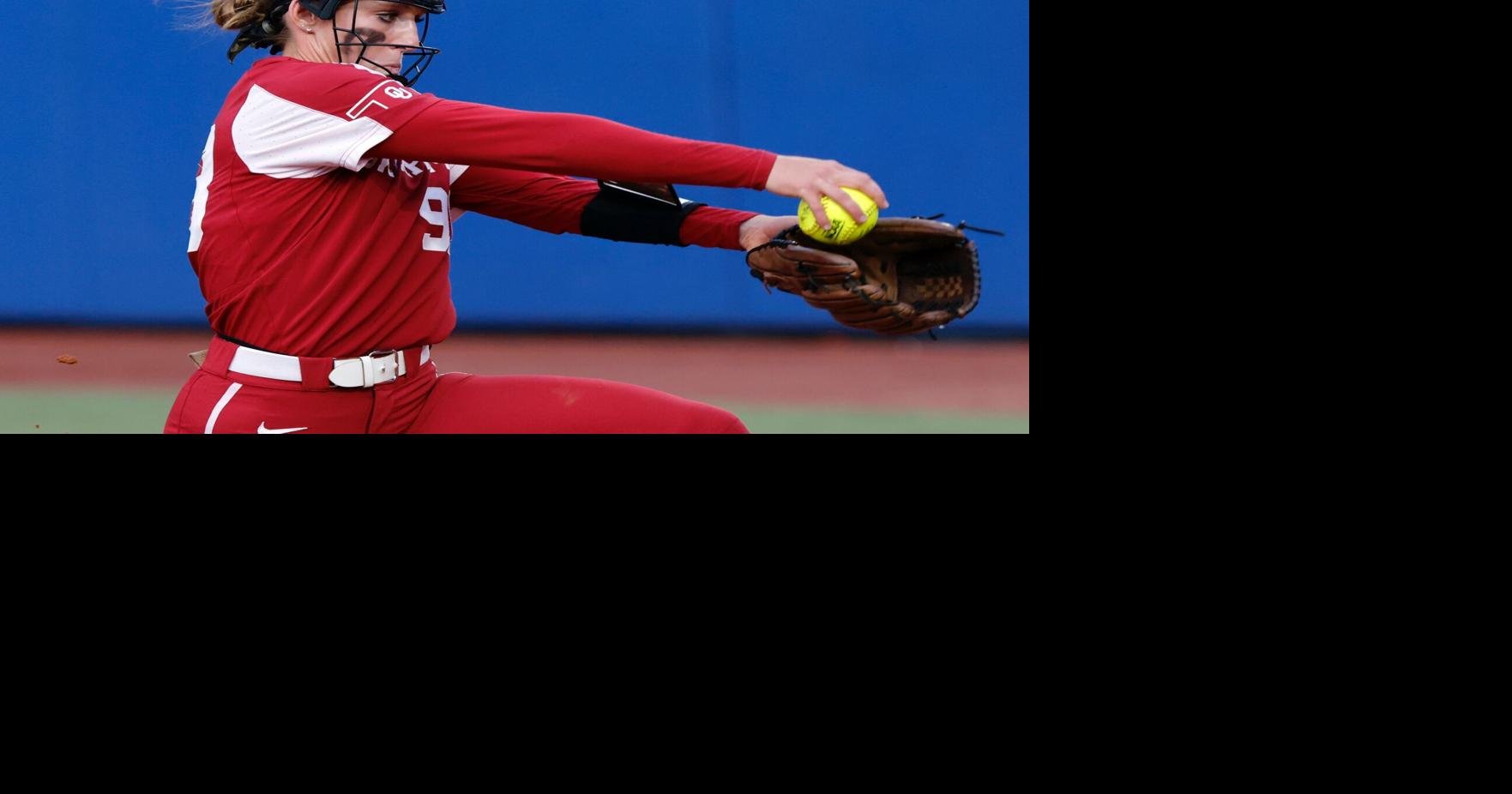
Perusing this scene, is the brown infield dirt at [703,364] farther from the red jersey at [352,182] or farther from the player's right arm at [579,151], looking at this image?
the player's right arm at [579,151]

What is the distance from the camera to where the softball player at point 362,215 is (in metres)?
1.96

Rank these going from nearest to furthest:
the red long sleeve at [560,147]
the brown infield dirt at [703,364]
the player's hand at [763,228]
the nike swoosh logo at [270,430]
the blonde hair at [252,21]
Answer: the red long sleeve at [560,147] → the nike swoosh logo at [270,430] → the blonde hair at [252,21] → the player's hand at [763,228] → the brown infield dirt at [703,364]

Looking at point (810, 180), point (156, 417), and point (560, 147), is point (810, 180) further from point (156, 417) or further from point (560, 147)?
point (156, 417)

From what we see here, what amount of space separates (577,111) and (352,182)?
118 inches

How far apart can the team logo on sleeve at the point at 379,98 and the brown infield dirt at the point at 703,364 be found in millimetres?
2619

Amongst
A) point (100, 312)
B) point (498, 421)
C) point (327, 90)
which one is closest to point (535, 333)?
point (100, 312)

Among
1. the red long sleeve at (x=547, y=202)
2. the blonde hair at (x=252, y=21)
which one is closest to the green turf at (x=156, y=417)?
the red long sleeve at (x=547, y=202)

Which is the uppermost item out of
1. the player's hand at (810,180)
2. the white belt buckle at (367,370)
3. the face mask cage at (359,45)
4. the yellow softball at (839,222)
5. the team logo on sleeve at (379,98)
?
the face mask cage at (359,45)

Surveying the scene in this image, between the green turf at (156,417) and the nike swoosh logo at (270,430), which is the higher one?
the nike swoosh logo at (270,430)

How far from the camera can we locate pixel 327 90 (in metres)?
1.98

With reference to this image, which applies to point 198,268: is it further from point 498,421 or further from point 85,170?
point 85,170

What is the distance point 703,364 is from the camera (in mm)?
5012

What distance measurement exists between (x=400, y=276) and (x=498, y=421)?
13.7 inches

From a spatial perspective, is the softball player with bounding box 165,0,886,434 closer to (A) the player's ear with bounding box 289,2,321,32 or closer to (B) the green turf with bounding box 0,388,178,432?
(A) the player's ear with bounding box 289,2,321,32
